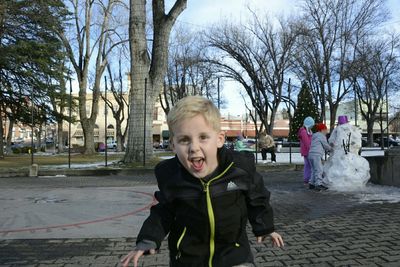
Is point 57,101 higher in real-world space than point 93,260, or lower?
higher

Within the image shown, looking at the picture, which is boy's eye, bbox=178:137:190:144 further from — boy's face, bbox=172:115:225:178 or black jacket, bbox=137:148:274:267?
black jacket, bbox=137:148:274:267

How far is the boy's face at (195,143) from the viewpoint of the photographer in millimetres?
2424

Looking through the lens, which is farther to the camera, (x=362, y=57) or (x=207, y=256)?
(x=362, y=57)

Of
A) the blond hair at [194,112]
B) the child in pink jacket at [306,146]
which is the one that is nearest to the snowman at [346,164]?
the child in pink jacket at [306,146]

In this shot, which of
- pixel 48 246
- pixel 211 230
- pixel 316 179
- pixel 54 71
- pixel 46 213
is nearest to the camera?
pixel 211 230

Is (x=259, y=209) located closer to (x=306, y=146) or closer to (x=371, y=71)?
(x=306, y=146)

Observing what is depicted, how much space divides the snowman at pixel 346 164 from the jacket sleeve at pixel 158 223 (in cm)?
885

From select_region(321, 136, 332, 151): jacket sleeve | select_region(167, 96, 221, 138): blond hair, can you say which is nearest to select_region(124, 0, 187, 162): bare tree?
select_region(321, 136, 332, 151): jacket sleeve

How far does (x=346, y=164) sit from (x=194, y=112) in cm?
918

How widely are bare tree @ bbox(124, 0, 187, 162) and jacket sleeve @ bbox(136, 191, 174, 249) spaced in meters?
15.4

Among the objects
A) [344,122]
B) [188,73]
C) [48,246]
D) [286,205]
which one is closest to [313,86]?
[188,73]

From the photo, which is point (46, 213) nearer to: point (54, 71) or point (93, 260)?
point (93, 260)

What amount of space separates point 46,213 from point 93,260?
132 inches

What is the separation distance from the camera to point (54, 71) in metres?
29.1
